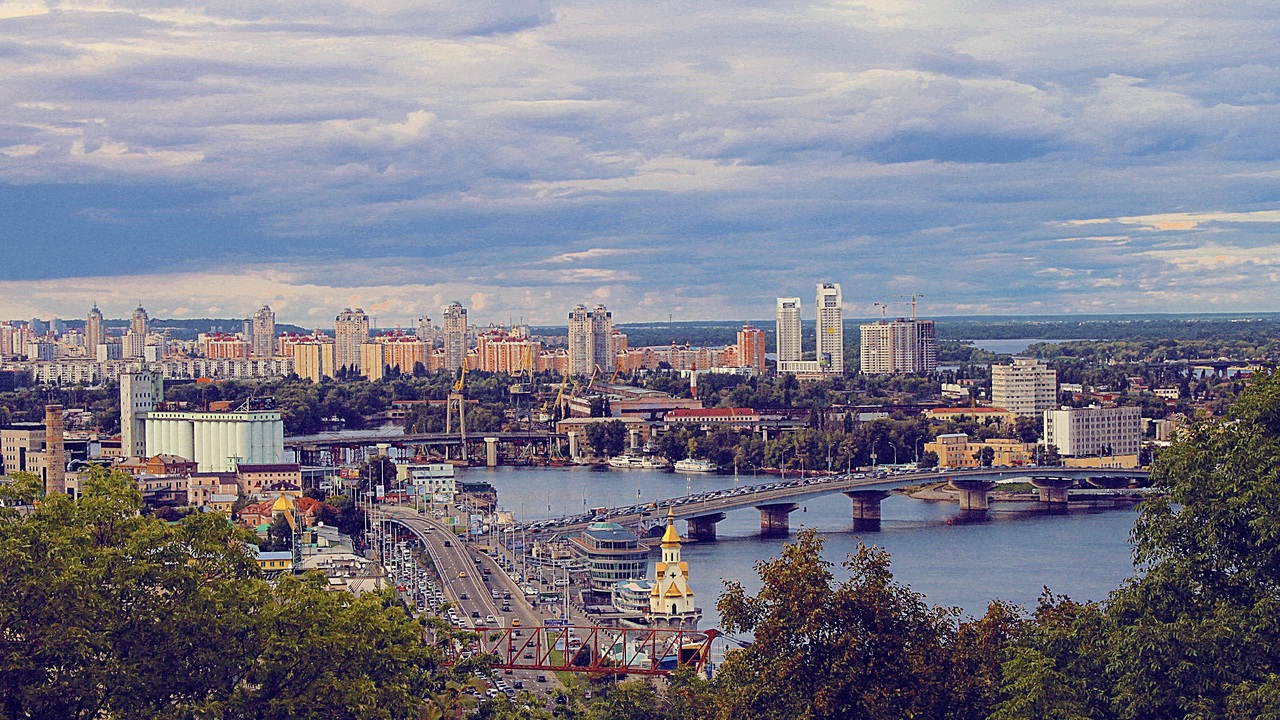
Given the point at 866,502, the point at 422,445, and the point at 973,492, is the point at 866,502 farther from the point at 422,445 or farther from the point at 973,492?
the point at 422,445

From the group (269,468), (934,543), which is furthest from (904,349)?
(934,543)

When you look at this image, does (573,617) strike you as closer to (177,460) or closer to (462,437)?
(177,460)

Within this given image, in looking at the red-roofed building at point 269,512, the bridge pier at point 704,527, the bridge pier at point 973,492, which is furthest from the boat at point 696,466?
the red-roofed building at point 269,512

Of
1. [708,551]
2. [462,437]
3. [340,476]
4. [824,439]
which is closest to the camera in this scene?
[708,551]

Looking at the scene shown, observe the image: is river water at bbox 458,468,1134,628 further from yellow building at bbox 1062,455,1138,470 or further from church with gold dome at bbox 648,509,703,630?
yellow building at bbox 1062,455,1138,470

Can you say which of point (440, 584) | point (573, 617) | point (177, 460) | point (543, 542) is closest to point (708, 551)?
point (543, 542)

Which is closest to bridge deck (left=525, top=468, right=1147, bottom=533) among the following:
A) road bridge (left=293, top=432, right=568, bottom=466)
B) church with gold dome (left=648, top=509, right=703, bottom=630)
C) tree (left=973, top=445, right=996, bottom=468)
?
tree (left=973, top=445, right=996, bottom=468)

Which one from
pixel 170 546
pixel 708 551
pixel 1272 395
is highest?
pixel 1272 395
